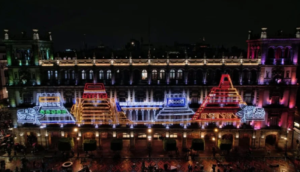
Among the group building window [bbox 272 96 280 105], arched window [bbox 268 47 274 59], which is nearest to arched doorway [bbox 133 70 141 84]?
arched window [bbox 268 47 274 59]

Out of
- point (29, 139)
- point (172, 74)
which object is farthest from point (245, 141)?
point (29, 139)

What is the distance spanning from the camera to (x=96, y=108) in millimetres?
47875

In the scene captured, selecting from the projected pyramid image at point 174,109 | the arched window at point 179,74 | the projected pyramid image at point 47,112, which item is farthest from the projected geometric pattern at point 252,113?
the projected pyramid image at point 47,112

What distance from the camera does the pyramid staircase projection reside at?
155ft

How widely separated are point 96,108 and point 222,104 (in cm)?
2528

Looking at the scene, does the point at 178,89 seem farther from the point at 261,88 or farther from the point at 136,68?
the point at 261,88

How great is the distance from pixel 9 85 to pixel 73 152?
1892 centimetres

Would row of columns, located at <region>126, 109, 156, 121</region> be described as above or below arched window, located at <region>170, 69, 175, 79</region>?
below

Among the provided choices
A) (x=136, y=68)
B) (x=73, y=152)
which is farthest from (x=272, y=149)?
(x=73, y=152)

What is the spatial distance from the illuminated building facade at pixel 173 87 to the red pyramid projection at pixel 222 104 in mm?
188

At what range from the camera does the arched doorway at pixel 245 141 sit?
1984 inches

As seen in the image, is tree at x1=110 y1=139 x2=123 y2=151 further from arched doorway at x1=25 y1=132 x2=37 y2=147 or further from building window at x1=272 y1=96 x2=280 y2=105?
building window at x1=272 y1=96 x2=280 y2=105

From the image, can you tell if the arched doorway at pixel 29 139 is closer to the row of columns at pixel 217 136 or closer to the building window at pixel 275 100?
the row of columns at pixel 217 136

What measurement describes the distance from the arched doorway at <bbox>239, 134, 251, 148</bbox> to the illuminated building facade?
208 centimetres
